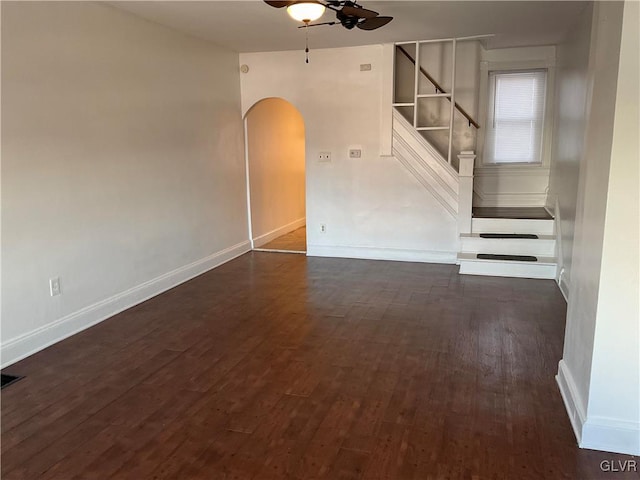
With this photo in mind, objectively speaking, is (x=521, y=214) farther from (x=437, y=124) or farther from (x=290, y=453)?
(x=290, y=453)

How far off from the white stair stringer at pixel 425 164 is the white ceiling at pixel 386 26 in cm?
109

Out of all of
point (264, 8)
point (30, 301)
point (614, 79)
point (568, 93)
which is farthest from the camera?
point (568, 93)

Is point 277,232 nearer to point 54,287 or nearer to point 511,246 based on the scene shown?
point 511,246

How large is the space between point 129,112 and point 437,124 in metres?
4.03

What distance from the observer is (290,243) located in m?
7.40

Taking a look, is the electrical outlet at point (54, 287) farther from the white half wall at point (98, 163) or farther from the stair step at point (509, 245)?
the stair step at point (509, 245)

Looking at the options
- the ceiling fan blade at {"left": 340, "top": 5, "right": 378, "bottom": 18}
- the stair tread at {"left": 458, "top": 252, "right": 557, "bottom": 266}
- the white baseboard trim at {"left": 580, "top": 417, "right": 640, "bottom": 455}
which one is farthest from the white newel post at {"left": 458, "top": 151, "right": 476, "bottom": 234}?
Answer: the white baseboard trim at {"left": 580, "top": 417, "right": 640, "bottom": 455}

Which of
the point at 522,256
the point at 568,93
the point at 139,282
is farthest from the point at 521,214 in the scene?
the point at 139,282

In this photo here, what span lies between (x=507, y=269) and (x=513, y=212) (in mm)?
1240

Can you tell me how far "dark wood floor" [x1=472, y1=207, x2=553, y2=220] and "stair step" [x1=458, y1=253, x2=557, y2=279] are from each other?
69 cm

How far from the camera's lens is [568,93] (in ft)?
→ 17.4

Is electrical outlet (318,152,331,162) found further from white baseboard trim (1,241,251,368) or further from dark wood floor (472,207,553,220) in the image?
dark wood floor (472,207,553,220)

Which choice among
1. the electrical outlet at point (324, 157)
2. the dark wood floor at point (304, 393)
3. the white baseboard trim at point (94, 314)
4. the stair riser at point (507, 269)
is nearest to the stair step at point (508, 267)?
the stair riser at point (507, 269)

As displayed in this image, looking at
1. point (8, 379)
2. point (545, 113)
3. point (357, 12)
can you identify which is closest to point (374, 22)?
point (357, 12)
